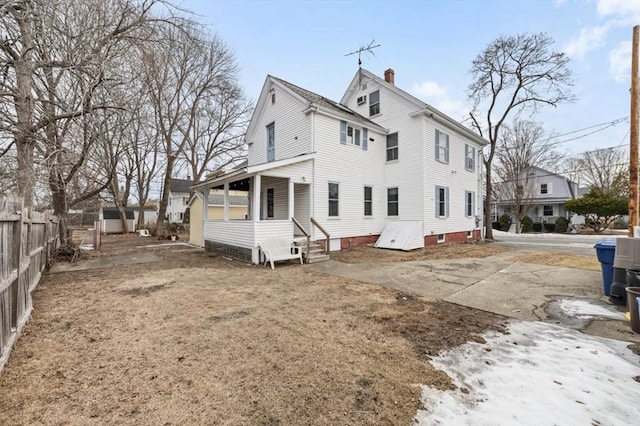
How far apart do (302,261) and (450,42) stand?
1282cm

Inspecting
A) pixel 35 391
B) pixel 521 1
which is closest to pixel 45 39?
pixel 35 391

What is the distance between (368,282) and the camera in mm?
6746

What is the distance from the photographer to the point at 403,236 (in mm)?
12570

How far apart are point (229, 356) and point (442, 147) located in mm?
14106

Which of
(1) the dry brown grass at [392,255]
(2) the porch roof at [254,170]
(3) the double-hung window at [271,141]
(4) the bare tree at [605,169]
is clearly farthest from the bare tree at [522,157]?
(2) the porch roof at [254,170]

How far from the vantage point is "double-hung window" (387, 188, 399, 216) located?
13727 mm

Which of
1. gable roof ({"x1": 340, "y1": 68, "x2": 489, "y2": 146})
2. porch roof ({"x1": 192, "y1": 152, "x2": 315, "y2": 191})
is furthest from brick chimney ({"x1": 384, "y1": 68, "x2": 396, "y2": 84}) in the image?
porch roof ({"x1": 192, "y1": 152, "x2": 315, "y2": 191})

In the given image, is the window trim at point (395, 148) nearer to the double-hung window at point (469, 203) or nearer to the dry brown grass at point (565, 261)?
the double-hung window at point (469, 203)

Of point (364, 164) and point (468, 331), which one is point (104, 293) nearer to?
point (468, 331)

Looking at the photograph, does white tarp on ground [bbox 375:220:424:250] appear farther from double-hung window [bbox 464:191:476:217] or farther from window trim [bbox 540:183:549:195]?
window trim [bbox 540:183:549:195]

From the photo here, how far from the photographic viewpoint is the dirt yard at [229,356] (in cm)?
223

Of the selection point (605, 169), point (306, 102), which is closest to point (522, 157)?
point (605, 169)

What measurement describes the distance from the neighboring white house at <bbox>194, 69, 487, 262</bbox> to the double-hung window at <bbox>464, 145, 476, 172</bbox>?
579 mm

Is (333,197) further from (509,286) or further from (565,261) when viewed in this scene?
(565,261)
